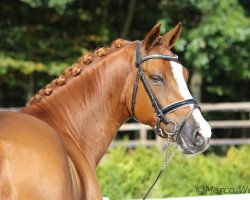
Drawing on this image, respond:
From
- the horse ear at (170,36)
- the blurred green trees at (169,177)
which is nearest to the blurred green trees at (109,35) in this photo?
the blurred green trees at (169,177)

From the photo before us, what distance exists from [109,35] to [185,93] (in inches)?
554

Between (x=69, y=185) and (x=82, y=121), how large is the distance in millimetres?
1027

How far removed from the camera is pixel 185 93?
3.91 m

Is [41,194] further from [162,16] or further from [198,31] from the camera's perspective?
[162,16]

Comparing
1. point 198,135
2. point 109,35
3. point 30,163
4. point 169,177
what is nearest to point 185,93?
point 198,135

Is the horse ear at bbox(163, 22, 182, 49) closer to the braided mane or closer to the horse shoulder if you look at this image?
the braided mane

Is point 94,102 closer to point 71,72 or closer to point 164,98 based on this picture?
point 71,72

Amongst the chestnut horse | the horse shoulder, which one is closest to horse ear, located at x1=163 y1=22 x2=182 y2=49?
the chestnut horse

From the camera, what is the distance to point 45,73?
58.2 ft

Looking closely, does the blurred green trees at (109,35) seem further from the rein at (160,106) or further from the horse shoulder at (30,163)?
the horse shoulder at (30,163)

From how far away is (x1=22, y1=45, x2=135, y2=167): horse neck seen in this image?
4.12 m

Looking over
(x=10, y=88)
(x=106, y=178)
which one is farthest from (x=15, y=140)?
(x=10, y=88)

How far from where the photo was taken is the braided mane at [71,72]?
4156 millimetres

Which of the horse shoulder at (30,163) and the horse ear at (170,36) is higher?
the horse ear at (170,36)
